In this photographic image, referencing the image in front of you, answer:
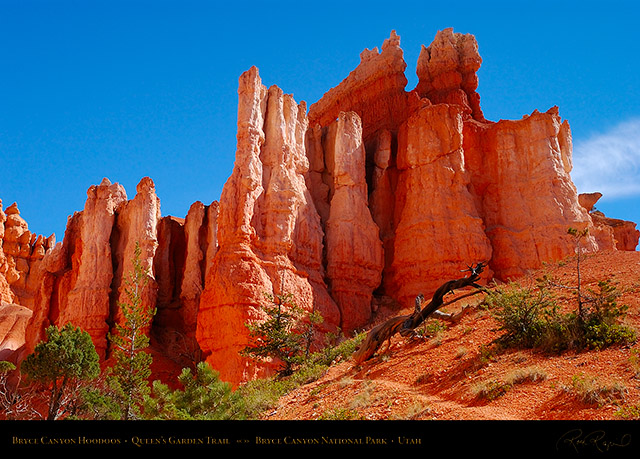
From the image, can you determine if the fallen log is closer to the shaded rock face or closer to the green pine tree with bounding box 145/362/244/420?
the green pine tree with bounding box 145/362/244/420

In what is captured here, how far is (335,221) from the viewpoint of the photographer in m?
36.5

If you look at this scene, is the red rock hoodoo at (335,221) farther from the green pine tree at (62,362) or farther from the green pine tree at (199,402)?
the green pine tree at (199,402)

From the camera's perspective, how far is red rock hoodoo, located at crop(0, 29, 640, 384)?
31438mm

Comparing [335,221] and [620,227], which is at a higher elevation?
[620,227]

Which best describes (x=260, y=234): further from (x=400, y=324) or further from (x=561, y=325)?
(x=561, y=325)

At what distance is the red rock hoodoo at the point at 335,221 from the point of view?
31.4 meters

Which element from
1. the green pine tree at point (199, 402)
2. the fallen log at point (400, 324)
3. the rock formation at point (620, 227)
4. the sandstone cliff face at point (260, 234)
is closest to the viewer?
the green pine tree at point (199, 402)

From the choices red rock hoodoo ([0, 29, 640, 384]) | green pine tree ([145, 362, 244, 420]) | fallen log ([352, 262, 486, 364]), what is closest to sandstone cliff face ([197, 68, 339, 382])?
red rock hoodoo ([0, 29, 640, 384])

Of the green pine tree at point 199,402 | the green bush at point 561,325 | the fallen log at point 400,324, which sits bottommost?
the green pine tree at point 199,402

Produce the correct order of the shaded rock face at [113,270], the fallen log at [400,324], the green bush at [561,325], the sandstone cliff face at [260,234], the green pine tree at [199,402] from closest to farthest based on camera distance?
1. the green bush at [561,325]
2. the green pine tree at [199,402]
3. the fallen log at [400,324]
4. the sandstone cliff face at [260,234]
5. the shaded rock face at [113,270]

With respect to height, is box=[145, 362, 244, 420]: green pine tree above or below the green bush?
below

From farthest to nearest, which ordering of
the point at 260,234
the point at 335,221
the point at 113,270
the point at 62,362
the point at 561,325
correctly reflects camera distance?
1. the point at 113,270
2. the point at 335,221
3. the point at 260,234
4. the point at 62,362
5. the point at 561,325

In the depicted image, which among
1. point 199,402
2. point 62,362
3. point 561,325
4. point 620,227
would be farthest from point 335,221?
point 620,227

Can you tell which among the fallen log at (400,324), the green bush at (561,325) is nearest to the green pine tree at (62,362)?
the fallen log at (400,324)
